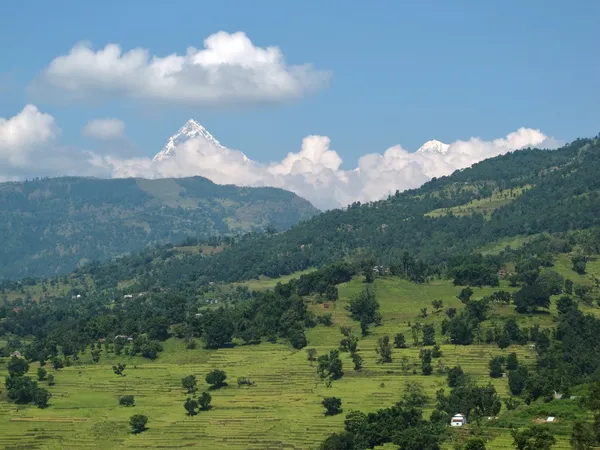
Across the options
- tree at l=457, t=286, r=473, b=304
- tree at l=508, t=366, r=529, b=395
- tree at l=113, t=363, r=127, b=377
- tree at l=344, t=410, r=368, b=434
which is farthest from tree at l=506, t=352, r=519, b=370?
tree at l=113, t=363, r=127, b=377

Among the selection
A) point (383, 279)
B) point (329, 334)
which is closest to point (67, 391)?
point (329, 334)

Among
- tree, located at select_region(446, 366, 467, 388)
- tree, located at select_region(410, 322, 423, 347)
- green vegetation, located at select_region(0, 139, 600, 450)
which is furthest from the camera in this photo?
tree, located at select_region(410, 322, 423, 347)

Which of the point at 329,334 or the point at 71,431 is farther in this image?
the point at 329,334

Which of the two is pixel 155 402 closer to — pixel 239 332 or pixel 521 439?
pixel 239 332

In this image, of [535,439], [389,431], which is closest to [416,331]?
[389,431]

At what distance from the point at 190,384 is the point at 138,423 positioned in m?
16.9

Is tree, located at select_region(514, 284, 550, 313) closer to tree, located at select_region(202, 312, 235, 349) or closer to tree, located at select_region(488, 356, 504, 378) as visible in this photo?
tree, located at select_region(488, 356, 504, 378)

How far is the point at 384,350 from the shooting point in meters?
145

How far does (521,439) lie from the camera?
81.7 metres

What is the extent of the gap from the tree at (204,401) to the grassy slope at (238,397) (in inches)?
Answer: 65.4

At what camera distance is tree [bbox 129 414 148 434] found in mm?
120500

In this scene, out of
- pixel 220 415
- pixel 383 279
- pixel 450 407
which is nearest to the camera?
pixel 450 407

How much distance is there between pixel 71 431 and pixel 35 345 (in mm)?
56599

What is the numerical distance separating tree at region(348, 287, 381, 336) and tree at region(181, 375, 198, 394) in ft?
128
